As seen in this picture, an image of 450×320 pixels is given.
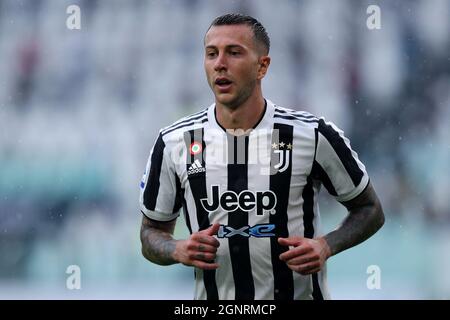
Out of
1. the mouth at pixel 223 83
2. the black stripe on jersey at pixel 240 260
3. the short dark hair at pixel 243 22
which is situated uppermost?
the short dark hair at pixel 243 22

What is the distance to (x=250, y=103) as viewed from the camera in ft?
9.79

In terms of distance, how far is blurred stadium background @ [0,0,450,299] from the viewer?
5.04 meters

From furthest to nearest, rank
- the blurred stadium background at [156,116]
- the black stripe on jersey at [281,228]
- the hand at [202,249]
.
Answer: the blurred stadium background at [156,116]
the black stripe on jersey at [281,228]
the hand at [202,249]

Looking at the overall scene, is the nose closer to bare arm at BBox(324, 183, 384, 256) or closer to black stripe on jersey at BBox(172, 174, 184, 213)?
black stripe on jersey at BBox(172, 174, 184, 213)

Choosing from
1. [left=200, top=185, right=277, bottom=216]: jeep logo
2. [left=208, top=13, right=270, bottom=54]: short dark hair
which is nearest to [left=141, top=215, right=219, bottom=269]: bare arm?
[left=200, top=185, right=277, bottom=216]: jeep logo

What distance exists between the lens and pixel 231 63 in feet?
9.53

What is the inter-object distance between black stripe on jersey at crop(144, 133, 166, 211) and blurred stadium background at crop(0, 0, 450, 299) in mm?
1878

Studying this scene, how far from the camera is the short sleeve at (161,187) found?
3020mm

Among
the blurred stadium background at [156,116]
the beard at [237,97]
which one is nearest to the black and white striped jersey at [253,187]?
the beard at [237,97]

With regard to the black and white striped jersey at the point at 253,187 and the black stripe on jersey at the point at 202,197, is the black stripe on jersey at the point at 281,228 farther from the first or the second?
the black stripe on jersey at the point at 202,197

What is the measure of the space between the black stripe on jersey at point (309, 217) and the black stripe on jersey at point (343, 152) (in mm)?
139

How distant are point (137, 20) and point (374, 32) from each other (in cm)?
146

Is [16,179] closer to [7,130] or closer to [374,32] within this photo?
[7,130]

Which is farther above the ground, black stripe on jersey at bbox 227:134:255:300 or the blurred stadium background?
the blurred stadium background
